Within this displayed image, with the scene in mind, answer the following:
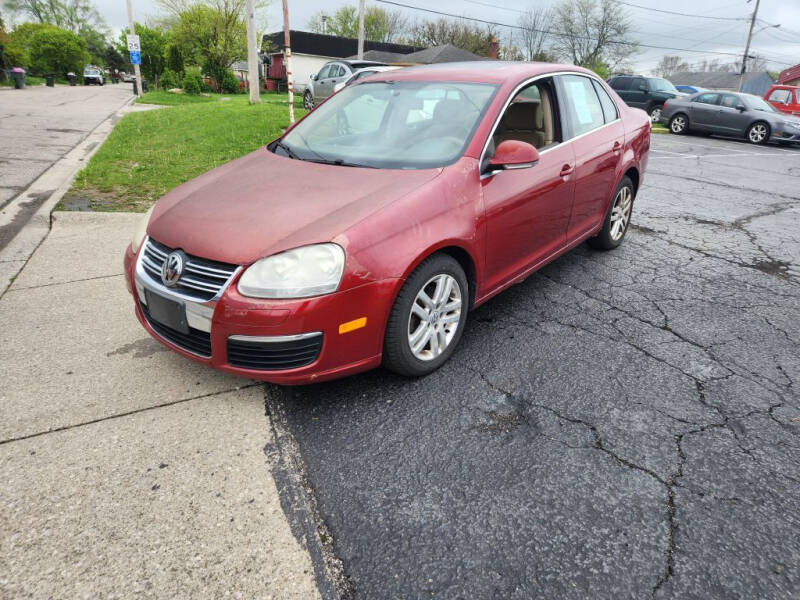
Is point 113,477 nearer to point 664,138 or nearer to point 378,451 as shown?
point 378,451

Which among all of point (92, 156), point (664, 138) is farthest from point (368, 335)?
point (664, 138)

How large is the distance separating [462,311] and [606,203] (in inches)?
83.9

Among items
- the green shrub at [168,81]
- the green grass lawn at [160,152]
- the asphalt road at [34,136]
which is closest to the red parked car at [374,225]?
the green grass lawn at [160,152]

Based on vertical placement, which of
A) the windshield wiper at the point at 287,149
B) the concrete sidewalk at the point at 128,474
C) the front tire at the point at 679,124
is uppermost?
the windshield wiper at the point at 287,149

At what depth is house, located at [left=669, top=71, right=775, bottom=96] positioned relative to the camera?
72.6 meters

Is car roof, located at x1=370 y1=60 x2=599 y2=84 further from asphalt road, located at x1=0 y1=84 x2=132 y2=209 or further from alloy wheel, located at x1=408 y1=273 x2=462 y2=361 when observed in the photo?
asphalt road, located at x1=0 y1=84 x2=132 y2=209

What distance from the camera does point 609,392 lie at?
2.80 m

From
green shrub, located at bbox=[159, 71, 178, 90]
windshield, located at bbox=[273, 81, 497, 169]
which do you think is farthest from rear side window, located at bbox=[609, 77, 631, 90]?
green shrub, located at bbox=[159, 71, 178, 90]

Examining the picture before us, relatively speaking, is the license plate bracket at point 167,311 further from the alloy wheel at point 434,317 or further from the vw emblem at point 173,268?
the alloy wheel at point 434,317

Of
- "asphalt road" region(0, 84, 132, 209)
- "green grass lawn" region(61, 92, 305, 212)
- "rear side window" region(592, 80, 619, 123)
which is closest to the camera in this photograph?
"rear side window" region(592, 80, 619, 123)

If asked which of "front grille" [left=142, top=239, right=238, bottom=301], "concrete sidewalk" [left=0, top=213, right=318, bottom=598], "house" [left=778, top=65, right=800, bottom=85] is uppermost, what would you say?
"house" [left=778, top=65, right=800, bottom=85]

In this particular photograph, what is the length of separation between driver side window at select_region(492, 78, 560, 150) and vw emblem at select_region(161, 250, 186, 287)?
2190 millimetres

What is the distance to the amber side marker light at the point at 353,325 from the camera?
2.40 meters

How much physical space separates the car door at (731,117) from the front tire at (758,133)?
0.69 feet
